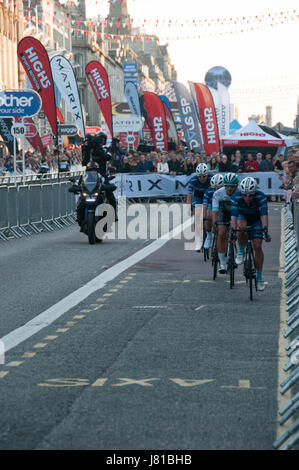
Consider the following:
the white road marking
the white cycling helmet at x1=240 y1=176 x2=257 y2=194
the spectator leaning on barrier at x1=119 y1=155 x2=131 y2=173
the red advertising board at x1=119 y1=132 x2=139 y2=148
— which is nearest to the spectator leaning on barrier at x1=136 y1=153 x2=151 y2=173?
the spectator leaning on barrier at x1=119 y1=155 x2=131 y2=173

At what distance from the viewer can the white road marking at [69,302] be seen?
930 cm

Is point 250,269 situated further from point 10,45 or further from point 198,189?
point 10,45

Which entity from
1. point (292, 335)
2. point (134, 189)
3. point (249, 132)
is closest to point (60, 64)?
point (134, 189)

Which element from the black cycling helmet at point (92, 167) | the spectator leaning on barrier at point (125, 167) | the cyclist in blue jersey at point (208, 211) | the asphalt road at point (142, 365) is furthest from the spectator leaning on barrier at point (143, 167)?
the asphalt road at point (142, 365)

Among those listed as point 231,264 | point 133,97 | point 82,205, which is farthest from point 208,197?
point 133,97

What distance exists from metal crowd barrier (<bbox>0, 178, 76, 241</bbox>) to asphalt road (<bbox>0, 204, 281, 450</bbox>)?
22.4 ft

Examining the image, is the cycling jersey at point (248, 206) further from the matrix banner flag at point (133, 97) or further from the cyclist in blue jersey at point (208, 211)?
the matrix banner flag at point (133, 97)

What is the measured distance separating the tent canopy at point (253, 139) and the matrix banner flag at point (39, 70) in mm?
15833

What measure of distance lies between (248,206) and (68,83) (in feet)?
69.0

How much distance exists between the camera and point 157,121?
44156 mm

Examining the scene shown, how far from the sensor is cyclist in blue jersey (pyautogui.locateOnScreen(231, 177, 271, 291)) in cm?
1245

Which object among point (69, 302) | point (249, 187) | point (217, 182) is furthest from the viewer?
point (217, 182)

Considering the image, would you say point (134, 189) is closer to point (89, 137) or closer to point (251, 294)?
point (89, 137)

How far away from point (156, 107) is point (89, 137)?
24677 millimetres
